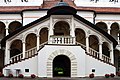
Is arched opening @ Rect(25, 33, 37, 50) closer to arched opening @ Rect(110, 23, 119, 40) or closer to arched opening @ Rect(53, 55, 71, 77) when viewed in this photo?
arched opening @ Rect(53, 55, 71, 77)

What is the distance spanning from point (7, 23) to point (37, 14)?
440 cm

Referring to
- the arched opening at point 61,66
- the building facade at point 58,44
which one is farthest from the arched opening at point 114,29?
the arched opening at point 61,66

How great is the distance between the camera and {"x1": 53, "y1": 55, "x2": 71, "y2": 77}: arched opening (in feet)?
89.7

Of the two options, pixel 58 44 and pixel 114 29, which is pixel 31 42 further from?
pixel 114 29

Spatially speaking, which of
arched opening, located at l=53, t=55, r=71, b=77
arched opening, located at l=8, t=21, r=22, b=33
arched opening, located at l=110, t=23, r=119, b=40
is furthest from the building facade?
arched opening, located at l=110, t=23, r=119, b=40

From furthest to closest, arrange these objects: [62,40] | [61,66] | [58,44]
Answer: [61,66]
[62,40]
[58,44]

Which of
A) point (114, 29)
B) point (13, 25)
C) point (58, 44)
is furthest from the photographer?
point (114, 29)

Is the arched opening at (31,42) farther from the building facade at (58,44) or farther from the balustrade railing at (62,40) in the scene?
the balustrade railing at (62,40)

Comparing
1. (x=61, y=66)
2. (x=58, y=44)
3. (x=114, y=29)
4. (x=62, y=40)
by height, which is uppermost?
(x=114, y=29)

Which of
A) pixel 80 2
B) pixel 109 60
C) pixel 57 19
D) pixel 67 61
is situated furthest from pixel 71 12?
pixel 80 2

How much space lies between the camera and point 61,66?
28.5m

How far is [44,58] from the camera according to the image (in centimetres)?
2566

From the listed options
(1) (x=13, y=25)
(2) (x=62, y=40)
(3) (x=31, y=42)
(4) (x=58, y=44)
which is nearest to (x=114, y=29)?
(3) (x=31, y=42)

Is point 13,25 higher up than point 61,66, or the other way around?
point 13,25
